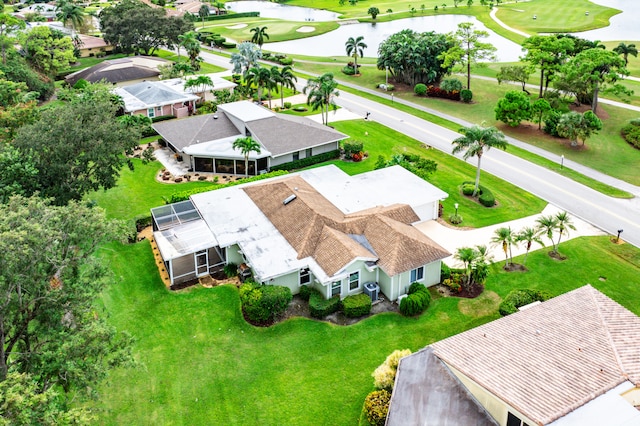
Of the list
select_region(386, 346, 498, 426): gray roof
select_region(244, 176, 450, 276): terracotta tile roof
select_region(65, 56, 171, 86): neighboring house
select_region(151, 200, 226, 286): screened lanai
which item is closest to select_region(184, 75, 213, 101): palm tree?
select_region(65, 56, 171, 86): neighboring house

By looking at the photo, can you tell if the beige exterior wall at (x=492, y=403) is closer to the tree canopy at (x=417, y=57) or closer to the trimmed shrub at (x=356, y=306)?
the trimmed shrub at (x=356, y=306)

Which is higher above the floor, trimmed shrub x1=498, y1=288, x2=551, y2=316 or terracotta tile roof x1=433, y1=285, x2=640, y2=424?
terracotta tile roof x1=433, y1=285, x2=640, y2=424

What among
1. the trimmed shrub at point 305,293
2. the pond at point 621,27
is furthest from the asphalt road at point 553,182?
the pond at point 621,27

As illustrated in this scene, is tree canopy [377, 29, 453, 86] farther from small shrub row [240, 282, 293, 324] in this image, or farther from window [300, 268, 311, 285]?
small shrub row [240, 282, 293, 324]

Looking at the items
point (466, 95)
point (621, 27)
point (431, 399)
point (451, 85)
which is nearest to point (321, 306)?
point (431, 399)

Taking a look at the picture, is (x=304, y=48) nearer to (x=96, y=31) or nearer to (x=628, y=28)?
(x=96, y=31)
